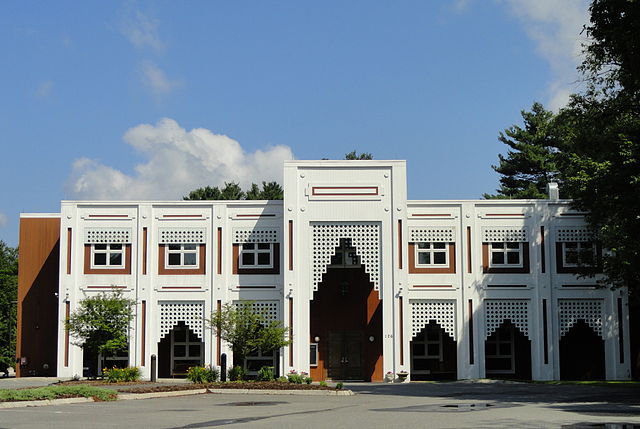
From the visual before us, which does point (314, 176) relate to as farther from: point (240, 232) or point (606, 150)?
point (606, 150)

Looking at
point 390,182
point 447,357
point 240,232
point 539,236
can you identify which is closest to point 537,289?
point 539,236

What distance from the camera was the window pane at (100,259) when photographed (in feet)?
137

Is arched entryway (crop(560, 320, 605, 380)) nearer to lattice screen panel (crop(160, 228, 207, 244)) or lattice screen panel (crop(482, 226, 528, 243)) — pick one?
lattice screen panel (crop(482, 226, 528, 243))

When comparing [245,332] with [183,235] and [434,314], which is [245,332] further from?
[434,314]

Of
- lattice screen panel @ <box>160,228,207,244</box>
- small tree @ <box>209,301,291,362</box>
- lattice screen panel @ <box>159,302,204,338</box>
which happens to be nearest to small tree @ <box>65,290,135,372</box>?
lattice screen panel @ <box>159,302,204,338</box>

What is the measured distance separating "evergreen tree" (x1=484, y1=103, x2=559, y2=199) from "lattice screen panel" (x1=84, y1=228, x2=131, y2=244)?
3659 cm

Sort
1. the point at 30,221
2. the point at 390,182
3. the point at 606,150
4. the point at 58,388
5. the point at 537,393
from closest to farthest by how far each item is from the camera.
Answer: the point at 58,388, the point at 537,393, the point at 606,150, the point at 390,182, the point at 30,221

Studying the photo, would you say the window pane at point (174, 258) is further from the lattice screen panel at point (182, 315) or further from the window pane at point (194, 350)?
the window pane at point (194, 350)

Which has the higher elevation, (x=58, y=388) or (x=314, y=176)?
(x=314, y=176)

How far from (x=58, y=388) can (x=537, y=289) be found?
2422 centimetres

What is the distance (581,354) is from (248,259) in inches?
648

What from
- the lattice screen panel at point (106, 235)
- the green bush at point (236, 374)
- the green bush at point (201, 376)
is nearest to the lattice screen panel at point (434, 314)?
the green bush at point (236, 374)

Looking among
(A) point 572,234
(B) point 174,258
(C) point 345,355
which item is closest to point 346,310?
(C) point 345,355

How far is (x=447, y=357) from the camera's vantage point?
42500mm
